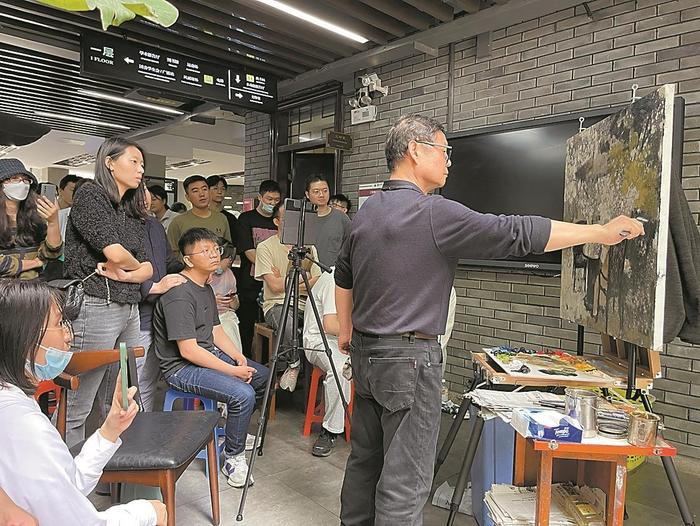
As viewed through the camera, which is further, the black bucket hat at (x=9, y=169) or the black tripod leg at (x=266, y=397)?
the black bucket hat at (x=9, y=169)

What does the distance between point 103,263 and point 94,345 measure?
35 centimetres

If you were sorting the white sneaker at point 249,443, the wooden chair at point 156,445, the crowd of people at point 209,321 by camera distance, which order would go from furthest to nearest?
the white sneaker at point 249,443, the wooden chair at point 156,445, the crowd of people at point 209,321

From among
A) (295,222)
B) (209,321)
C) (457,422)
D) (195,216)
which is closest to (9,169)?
(209,321)

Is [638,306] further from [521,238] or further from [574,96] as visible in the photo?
[574,96]

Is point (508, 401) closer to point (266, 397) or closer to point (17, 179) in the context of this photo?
point (266, 397)

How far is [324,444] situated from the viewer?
Answer: 303 cm

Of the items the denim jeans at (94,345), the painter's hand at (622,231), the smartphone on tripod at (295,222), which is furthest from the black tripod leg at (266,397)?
the painter's hand at (622,231)

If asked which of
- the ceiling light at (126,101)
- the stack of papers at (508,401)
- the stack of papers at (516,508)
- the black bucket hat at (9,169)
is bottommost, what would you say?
the stack of papers at (516,508)

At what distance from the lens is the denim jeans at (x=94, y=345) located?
7.24 feet

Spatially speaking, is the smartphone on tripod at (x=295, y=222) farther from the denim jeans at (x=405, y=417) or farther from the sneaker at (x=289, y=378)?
the denim jeans at (x=405, y=417)

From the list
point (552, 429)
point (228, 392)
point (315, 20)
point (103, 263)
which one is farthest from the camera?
point (315, 20)

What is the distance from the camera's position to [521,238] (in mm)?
1534

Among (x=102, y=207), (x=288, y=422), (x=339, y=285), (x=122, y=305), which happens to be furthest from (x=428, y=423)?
(x=288, y=422)

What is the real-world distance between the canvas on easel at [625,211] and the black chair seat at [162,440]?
151 centimetres
